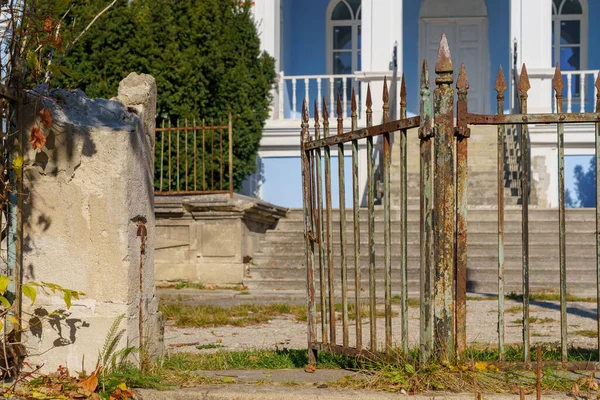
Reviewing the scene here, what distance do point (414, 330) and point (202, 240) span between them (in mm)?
4688

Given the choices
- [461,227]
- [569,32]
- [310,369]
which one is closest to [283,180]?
[569,32]

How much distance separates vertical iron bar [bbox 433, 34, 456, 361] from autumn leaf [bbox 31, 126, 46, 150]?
1.91m

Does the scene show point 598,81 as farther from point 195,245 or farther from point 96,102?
point 195,245

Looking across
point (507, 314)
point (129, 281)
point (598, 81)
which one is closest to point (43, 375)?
point (129, 281)

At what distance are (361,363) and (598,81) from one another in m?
1.82

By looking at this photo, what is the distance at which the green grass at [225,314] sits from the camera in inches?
328

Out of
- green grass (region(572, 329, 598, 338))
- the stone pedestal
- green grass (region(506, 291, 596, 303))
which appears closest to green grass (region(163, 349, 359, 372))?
green grass (region(572, 329, 598, 338))

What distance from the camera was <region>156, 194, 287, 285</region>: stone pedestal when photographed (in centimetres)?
1171

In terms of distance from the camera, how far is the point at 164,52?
13.5m

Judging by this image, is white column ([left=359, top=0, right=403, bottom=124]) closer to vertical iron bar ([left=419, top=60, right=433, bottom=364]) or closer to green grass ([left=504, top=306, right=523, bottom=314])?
green grass ([left=504, top=306, right=523, bottom=314])

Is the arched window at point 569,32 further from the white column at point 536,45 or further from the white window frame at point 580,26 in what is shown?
the white column at point 536,45

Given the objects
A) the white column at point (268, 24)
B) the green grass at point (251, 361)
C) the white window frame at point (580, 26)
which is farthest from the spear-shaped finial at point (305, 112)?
the white window frame at point (580, 26)

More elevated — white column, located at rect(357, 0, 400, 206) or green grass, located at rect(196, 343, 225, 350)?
white column, located at rect(357, 0, 400, 206)

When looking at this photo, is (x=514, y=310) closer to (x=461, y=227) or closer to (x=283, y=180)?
(x=461, y=227)
